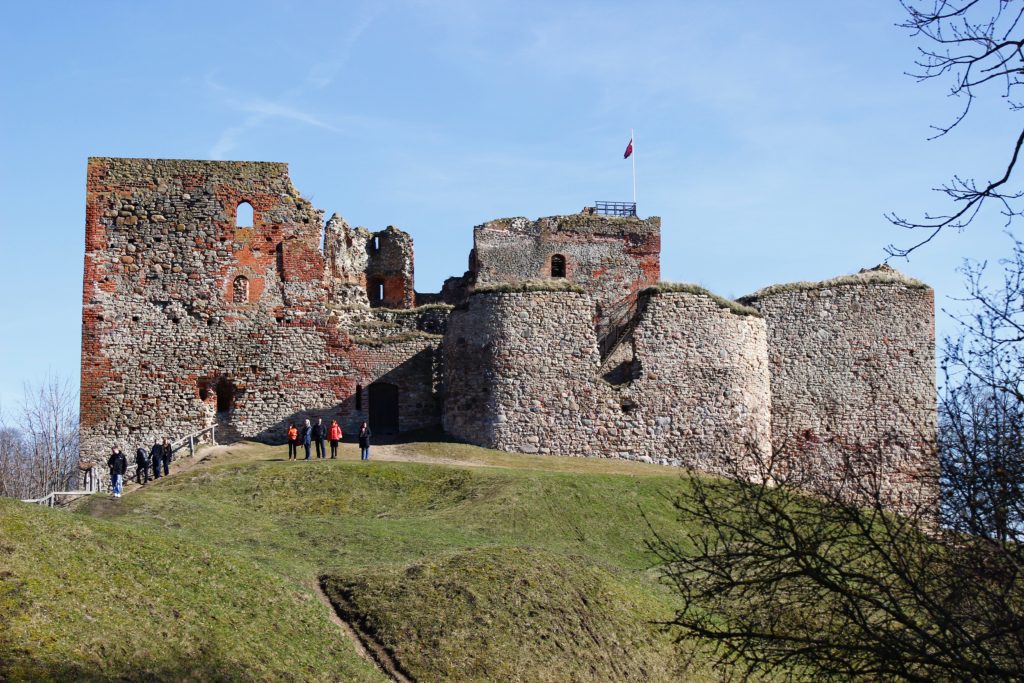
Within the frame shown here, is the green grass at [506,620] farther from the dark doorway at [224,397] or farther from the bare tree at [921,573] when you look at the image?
the dark doorway at [224,397]

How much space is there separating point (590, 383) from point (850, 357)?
798cm

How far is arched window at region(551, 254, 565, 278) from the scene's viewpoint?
4469 centimetres

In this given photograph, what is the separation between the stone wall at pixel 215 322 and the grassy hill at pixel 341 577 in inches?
241

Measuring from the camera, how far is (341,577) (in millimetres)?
23109

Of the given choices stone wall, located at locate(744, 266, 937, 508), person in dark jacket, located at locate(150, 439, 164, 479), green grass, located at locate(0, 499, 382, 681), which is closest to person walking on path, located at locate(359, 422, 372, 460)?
person in dark jacket, located at locate(150, 439, 164, 479)

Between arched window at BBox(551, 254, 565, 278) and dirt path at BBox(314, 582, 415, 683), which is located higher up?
arched window at BBox(551, 254, 565, 278)

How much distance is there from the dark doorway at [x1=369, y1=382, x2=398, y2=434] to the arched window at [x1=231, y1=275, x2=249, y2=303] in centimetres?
433

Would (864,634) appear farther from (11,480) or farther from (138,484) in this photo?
(11,480)

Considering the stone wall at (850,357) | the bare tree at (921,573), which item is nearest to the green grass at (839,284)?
the stone wall at (850,357)

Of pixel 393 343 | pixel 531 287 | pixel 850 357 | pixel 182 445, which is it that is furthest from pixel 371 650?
pixel 850 357

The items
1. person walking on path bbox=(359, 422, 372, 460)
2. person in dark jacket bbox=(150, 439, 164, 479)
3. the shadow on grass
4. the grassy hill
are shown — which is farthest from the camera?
person walking on path bbox=(359, 422, 372, 460)

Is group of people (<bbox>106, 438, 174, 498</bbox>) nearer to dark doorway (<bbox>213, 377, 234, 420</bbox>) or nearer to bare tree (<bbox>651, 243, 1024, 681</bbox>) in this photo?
dark doorway (<bbox>213, 377, 234, 420</bbox>)

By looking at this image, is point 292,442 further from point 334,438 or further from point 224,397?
point 224,397

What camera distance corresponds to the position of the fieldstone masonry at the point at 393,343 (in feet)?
116
